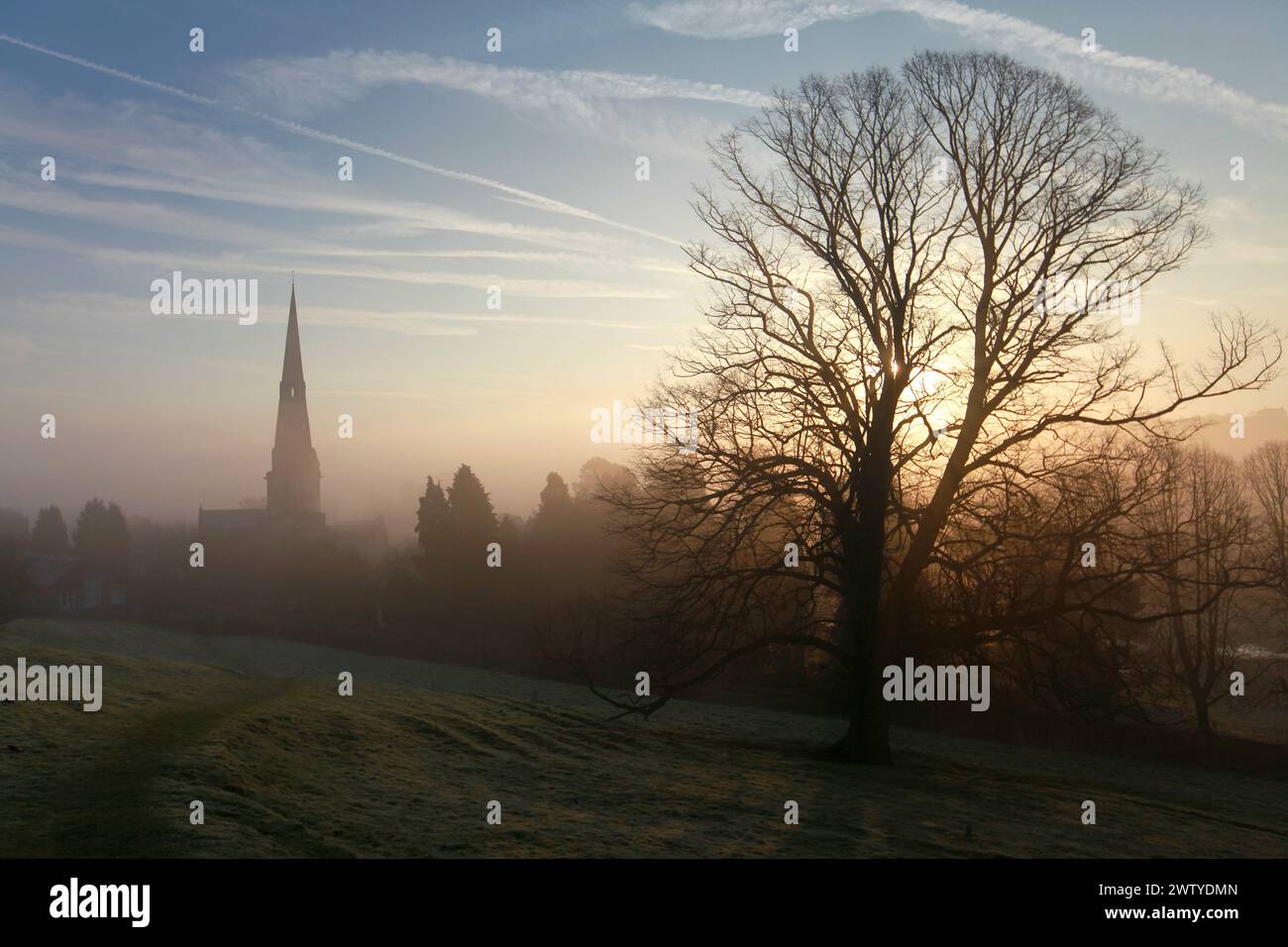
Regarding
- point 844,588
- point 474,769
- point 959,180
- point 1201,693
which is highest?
point 959,180

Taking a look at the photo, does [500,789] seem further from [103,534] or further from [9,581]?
[103,534]

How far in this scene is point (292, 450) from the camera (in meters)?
135

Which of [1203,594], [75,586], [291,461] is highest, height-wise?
[291,461]

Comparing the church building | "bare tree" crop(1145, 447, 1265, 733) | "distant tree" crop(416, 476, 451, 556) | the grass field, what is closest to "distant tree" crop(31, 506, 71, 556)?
the church building

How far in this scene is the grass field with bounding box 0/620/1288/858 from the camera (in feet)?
34.9

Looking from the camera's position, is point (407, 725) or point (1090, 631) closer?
point (1090, 631)

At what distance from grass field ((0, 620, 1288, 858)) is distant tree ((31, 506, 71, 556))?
10030 cm

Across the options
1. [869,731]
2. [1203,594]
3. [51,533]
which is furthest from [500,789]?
[51,533]

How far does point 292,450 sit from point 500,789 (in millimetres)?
130407

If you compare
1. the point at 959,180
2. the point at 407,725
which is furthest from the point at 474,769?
the point at 959,180

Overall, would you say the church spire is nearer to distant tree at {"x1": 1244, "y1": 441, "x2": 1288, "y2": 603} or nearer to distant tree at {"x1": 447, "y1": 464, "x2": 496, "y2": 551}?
distant tree at {"x1": 447, "y1": 464, "x2": 496, "y2": 551}
